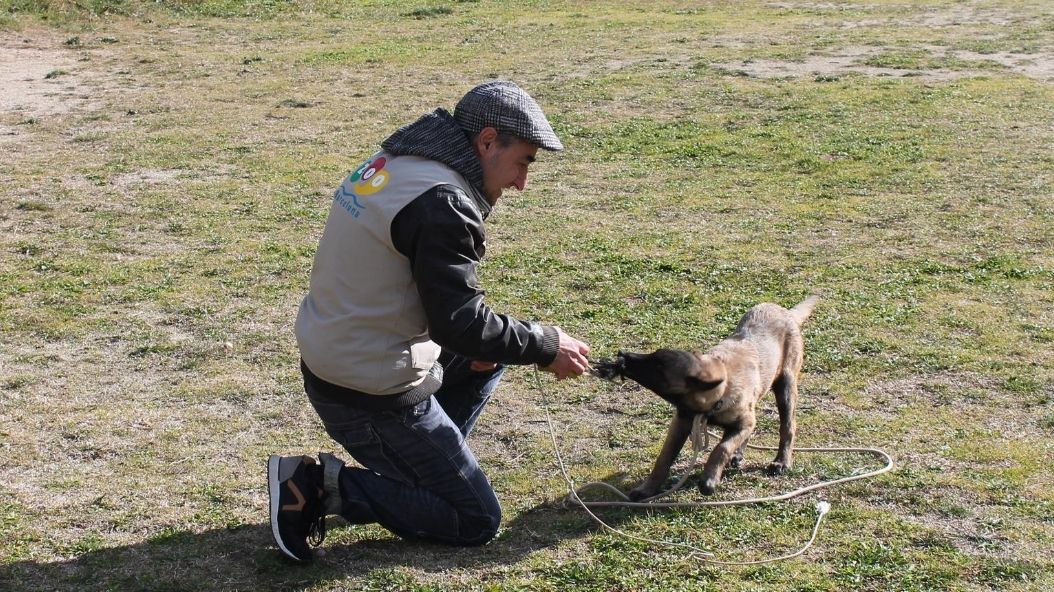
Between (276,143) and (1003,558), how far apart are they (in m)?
8.58

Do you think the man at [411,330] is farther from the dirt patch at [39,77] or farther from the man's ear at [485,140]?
the dirt patch at [39,77]

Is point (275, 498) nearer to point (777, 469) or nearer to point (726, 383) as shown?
point (726, 383)

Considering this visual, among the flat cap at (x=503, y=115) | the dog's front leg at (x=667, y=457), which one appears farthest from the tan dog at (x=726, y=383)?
the flat cap at (x=503, y=115)

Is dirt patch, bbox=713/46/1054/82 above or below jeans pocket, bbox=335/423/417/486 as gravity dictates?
above

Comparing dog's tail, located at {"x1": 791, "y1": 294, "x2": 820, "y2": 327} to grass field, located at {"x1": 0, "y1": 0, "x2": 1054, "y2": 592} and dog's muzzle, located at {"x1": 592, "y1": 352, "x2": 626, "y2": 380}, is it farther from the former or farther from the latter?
dog's muzzle, located at {"x1": 592, "y1": 352, "x2": 626, "y2": 380}

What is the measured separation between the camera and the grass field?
4.27 m

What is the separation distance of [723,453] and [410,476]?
4.39 ft

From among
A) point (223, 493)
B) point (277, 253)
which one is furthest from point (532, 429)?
point (277, 253)

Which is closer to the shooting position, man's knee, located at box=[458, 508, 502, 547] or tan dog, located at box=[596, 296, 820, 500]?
man's knee, located at box=[458, 508, 502, 547]

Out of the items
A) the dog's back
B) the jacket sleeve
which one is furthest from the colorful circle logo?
the dog's back

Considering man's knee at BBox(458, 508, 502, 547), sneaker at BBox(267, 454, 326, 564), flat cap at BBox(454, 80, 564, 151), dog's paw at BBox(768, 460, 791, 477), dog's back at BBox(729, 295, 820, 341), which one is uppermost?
flat cap at BBox(454, 80, 564, 151)

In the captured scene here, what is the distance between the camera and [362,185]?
12.7 feet

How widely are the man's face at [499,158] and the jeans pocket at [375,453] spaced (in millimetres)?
947

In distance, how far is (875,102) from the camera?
506 inches
